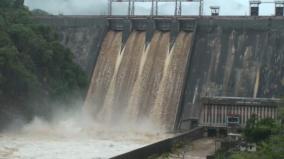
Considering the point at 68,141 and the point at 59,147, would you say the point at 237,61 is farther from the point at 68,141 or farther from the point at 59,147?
the point at 59,147

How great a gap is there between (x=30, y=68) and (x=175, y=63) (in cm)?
850

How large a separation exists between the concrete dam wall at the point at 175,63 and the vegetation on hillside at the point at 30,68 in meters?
2.43

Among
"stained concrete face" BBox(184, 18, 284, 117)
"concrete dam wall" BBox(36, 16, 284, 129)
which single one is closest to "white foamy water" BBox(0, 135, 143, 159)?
"concrete dam wall" BBox(36, 16, 284, 129)

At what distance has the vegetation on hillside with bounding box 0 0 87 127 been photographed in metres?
30.2

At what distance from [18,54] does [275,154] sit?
23.9m

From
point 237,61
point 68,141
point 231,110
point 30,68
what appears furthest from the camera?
point 237,61

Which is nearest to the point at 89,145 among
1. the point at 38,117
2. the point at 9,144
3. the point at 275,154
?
the point at 9,144

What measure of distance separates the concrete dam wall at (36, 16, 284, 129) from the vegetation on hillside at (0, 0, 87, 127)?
2.43m

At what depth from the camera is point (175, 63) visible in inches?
1356

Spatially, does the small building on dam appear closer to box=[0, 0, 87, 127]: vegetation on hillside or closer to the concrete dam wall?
the concrete dam wall

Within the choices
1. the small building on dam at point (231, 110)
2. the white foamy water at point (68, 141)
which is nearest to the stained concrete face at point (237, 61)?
the small building on dam at point (231, 110)

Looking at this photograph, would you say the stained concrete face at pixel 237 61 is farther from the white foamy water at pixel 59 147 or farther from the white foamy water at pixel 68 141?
the white foamy water at pixel 59 147

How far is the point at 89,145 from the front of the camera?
25.1 meters

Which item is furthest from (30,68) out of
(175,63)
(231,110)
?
(231,110)
